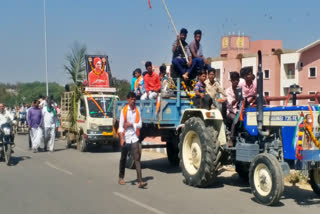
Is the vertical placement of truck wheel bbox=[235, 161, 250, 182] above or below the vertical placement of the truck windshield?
below

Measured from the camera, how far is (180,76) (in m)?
11.0

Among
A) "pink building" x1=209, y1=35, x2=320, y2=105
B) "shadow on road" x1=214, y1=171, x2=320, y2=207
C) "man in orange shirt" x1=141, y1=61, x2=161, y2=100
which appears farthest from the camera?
"pink building" x1=209, y1=35, x2=320, y2=105

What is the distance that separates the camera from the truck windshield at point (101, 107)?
16.9 m

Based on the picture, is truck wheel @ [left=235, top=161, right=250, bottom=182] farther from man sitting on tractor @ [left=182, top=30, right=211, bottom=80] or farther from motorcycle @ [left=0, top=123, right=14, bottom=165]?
motorcycle @ [left=0, top=123, right=14, bottom=165]

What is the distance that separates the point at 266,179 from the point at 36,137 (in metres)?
11.6

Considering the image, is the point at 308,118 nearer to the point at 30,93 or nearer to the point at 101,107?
the point at 101,107

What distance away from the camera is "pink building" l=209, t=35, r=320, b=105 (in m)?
47.4

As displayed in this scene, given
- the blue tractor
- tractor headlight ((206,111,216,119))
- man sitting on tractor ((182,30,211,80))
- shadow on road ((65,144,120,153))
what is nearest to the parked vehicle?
shadow on road ((65,144,120,153))

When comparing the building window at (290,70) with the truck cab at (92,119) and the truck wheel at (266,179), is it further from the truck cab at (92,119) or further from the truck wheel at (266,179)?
the truck wheel at (266,179)

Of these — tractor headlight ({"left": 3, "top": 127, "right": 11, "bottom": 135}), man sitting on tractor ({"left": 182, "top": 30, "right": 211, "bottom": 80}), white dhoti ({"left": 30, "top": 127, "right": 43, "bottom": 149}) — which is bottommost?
white dhoti ({"left": 30, "top": 127, "right": 43, "bottom": 149})

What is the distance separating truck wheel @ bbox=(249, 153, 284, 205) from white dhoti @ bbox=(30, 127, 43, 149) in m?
11.1

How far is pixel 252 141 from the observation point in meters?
8.62

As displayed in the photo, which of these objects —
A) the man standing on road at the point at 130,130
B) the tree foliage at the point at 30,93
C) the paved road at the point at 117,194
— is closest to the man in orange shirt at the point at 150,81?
the paved road at the point at 117,194

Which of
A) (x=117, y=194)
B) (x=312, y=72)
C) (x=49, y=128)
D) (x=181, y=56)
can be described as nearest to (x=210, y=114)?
(x=117, y=194)
